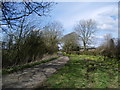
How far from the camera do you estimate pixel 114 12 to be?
20.2 ft

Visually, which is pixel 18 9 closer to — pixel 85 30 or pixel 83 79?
pixel 83 79

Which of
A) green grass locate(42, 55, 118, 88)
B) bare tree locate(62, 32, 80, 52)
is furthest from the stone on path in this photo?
bare tree locate(62, 32, 80, 52)

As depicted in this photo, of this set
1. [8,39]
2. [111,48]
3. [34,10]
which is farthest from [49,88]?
[111,48]

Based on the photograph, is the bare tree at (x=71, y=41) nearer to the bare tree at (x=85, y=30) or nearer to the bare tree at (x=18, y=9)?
the bare tree at (x=85, y=30)

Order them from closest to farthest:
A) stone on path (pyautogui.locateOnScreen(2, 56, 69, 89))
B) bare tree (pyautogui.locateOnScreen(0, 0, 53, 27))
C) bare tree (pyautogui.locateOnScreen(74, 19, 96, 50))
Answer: stone on path (pyautogui.locateOnScreen(2, 56, 69, 89)), bare tree (pyautogui.locateOnScreen(0, 0, 53, 27)), bare tree (pyautogui.locateOnScreen(74, 19, 96, 50))

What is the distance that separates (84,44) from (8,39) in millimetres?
27814

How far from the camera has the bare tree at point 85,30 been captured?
99.0ft

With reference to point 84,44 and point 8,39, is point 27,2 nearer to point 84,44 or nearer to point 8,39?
point 8,39

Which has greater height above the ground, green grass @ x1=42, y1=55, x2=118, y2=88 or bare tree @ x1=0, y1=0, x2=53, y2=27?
bare tree @ x1=0, y1=0, x2=53, y2=27

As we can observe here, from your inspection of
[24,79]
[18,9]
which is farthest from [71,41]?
[24,79]

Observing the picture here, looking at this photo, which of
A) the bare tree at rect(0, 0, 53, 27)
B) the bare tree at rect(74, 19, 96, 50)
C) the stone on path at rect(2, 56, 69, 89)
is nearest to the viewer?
the stone on path at rect(2, 56, 69, 89)

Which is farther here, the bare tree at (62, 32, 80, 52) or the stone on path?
the bare tree at (62, 32, 80, 52)

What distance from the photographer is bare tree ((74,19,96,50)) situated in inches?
1188

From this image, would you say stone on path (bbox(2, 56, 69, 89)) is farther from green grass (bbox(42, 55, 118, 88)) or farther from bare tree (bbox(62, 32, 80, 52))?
bare tree (bbox(62, 32, 80, 52))
